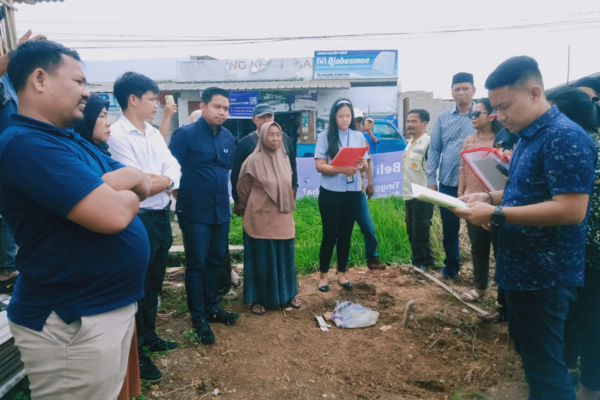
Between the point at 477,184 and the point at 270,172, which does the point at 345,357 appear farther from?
the point at 477,184

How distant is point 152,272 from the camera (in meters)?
2.78

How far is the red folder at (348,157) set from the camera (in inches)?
144

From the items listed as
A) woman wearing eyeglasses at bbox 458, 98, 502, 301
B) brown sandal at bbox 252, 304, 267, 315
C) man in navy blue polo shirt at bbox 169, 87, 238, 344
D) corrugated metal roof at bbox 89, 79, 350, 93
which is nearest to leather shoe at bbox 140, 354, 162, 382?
man in navy blue polo shirt at bbox 169, 87, 238, 344

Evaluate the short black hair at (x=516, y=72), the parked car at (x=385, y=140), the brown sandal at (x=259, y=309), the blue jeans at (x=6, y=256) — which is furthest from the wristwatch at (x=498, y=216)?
the parked car at (x=385, y=140)

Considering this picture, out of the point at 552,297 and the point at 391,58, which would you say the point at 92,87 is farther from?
the point at 552,297

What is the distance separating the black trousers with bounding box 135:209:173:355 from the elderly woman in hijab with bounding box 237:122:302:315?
3.23 ft

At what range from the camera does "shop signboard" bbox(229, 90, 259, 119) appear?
1377 cm

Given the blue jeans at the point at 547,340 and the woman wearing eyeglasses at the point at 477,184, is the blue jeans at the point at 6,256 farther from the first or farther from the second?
the woman wearing eyeglasses at the point at 477,184

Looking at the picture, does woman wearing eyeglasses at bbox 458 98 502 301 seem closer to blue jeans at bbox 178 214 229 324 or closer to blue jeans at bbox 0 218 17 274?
blue jeans at bbox 178 214 229 324

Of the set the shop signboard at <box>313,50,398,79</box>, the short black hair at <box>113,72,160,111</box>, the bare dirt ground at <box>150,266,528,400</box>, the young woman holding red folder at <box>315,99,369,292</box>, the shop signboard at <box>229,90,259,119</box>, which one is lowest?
the bare dirt ground at <box>150,266,528,400</box>

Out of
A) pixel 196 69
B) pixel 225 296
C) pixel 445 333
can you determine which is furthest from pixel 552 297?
pixel 196 69

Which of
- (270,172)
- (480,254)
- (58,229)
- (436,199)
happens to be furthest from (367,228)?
(58,229)

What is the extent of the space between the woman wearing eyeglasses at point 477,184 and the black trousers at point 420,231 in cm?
96

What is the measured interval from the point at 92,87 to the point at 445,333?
1599 cm
